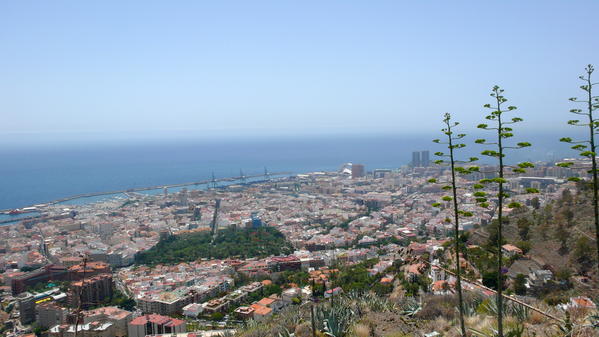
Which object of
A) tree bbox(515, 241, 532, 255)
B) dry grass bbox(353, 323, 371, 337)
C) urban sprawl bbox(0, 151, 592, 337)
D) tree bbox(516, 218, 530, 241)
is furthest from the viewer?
tree bbox(516, 218, 530, 241)

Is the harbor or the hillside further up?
the hillside

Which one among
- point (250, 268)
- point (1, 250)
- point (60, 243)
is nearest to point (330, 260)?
point (250, 268)

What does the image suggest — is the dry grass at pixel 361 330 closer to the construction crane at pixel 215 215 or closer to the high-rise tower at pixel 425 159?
the construction crane at pixel 215 215

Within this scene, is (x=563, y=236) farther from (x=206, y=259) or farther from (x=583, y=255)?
(x=206, y=259)

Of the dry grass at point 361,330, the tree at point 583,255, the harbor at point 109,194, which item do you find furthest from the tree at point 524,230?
the harbor at point 109,194

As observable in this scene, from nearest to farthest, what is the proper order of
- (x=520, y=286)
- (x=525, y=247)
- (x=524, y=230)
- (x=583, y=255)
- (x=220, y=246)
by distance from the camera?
(x=520, y=286) → (x=583, y=255) → (x=525, y=247) → (x=524, y=230) → (x=220, y=246)

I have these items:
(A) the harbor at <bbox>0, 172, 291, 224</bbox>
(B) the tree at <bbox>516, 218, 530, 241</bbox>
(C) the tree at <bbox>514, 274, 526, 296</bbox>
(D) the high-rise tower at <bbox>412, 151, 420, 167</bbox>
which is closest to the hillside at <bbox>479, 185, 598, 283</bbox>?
(B) the tree at <bbox>516, 218, 530, 241</bbox>

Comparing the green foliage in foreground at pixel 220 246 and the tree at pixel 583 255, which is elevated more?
the tree at pixel 583 255

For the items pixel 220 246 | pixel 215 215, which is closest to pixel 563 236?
pixel 220 246

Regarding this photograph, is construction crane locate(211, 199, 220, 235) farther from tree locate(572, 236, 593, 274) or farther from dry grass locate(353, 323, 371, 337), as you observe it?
dry grass locate(353, 323, 371, 337)

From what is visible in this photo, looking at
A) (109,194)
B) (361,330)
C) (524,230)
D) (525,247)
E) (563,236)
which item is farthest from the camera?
(109,194)
